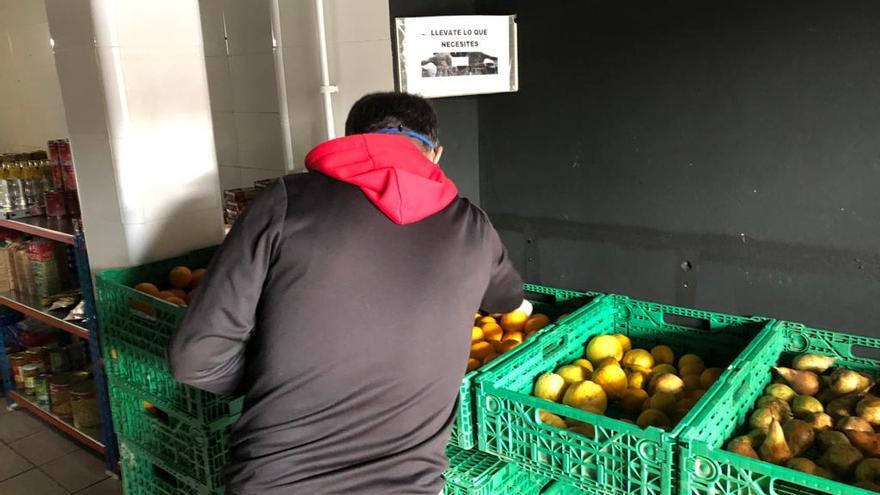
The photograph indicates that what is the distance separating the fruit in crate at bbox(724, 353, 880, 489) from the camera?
1.42 metres

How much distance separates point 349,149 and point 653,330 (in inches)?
48.2

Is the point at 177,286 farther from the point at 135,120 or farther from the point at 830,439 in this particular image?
the point at 830,439

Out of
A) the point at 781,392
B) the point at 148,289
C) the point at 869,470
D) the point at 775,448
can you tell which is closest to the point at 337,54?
the point at 148,289

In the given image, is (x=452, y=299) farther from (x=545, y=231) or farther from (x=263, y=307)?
(x=545, y=231)

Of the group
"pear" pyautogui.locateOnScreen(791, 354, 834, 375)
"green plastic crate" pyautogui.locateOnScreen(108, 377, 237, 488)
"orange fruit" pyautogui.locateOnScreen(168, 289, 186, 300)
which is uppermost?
"orange fruit" pyautogui.locateOnScreen(168, 289, 186, 300)

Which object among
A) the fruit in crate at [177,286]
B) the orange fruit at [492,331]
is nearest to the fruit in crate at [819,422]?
the orange fruit at [492,331]

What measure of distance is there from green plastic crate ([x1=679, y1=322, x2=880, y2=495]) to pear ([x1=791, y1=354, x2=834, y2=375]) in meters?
0.04

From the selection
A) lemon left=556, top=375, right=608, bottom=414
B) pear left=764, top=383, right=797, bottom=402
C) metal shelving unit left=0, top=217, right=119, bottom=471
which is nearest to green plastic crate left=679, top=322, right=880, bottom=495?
pear left=764, top=383, right=797, bottom=402

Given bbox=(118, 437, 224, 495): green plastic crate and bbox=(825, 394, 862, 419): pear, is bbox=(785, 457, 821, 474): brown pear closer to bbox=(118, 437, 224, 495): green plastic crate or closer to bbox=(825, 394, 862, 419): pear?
bbox=(825, 394, 862, 419): pear

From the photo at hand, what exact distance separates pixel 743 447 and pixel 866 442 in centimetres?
26

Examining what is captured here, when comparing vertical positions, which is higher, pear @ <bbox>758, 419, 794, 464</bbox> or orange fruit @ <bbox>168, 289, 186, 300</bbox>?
orange fruit @ <bbox>168, 289, 186, 300</bbox>

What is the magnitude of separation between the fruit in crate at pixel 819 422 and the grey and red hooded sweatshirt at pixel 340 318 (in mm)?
706

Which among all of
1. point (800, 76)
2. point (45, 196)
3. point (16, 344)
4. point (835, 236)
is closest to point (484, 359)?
point (835, 236)

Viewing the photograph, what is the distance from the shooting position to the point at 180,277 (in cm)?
230
